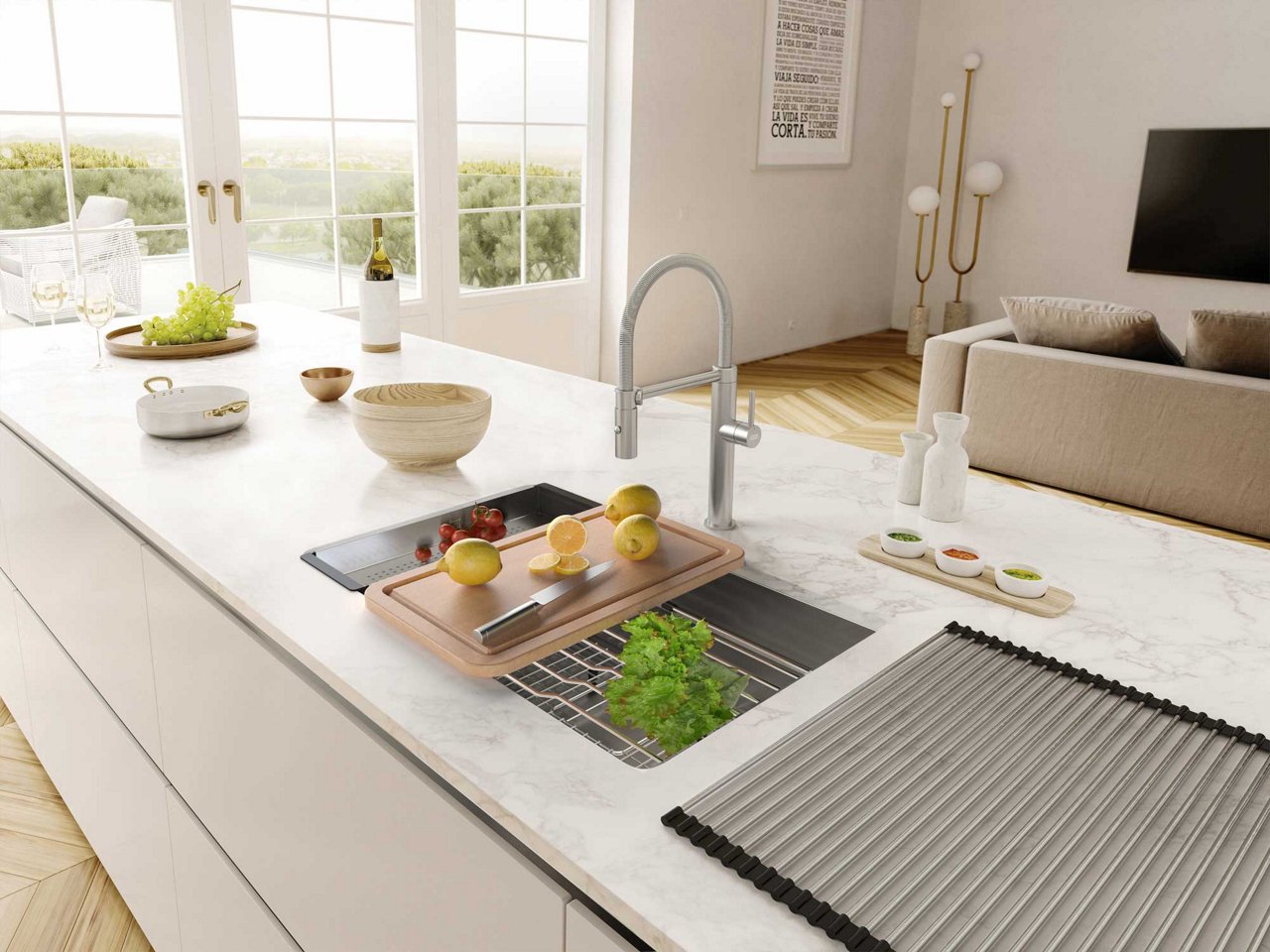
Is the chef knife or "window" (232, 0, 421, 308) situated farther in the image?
"window" (232, 0, 421, 308)

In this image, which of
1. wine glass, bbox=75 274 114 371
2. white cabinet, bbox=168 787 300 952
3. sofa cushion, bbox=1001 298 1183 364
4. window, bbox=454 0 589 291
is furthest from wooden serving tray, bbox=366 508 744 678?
window, bbox=454 0 589 291

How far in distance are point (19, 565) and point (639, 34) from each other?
163 inches

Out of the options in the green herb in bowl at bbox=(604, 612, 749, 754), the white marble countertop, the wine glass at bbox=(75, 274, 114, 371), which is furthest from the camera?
A: the wine glass at bbox=(75, 274, 114, 371)

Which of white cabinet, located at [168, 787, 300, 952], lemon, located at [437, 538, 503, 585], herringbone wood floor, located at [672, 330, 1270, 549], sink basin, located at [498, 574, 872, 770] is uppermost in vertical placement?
lemon, located at [437, 538, 503, 585]

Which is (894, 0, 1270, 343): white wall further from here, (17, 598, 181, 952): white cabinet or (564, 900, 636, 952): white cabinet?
(564, 900, 636, 952): white cabinet

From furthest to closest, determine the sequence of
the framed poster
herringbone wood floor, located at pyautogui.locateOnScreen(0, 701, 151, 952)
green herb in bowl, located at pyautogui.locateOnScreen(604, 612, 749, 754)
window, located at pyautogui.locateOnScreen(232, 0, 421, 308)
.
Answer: the framed poster, window, located at pyautogui.locateOnScreen(232, 0, 421, 308), herringbone wood floor, located at pyautogui.locateOnScreen(0, 701, 151, 952), green herb in bowl, located at pyautogui.locateOnScreen(604, 612, 749, 754)

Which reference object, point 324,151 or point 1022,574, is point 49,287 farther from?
point 324,151

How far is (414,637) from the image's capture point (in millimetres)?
1094

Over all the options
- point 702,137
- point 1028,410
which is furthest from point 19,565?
point 702,137

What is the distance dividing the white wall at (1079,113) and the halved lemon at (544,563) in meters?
6.09

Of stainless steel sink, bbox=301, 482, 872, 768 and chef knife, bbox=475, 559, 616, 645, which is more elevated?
chef knife, bbox=475, 559, 616, 645

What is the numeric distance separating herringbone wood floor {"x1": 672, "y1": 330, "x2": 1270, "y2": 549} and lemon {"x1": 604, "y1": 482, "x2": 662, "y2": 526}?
130 inches

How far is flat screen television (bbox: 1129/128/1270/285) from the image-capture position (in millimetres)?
5805

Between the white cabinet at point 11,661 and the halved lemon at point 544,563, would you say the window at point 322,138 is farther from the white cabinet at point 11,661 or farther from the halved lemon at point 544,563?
the halved lemon at point 544,563
